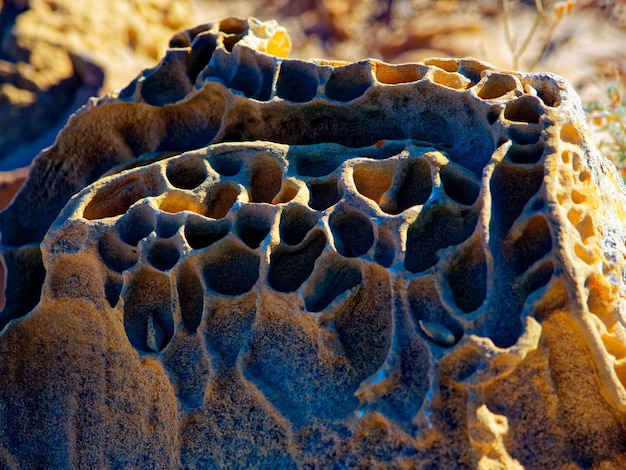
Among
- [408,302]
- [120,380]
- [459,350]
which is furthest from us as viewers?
[120,380]

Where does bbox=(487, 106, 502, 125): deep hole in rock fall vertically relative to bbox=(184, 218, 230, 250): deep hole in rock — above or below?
above

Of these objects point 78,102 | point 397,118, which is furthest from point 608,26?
point 397,118

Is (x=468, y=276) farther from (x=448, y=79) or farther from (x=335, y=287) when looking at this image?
(x=448, y=79)

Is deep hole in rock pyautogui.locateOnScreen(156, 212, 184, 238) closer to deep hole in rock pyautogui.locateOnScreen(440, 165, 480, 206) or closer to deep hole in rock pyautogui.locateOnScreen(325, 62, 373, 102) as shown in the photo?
deep hole in rock pyautogui.locateOnScreen(325, 62, 373, 102)

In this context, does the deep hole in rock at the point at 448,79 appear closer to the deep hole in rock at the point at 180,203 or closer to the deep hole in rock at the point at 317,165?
the deep hole in rock at the point at 317,165

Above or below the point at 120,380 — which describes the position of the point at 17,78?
below

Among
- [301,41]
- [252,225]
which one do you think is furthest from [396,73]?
[301,41]

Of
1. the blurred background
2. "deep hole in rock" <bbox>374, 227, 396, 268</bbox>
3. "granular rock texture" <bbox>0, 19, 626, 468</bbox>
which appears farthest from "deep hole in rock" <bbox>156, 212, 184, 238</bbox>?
the blurred background

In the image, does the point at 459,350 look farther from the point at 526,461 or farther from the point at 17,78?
the point at 17,78
